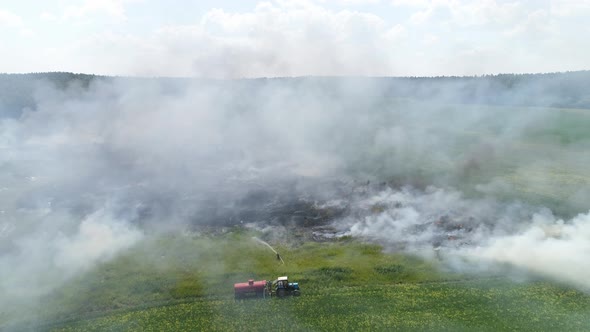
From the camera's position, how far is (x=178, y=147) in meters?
60.5

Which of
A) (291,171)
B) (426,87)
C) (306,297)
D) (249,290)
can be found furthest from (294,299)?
(426,87)

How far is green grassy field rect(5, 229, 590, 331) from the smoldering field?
2502mm

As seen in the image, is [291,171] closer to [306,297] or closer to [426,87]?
[306,297]

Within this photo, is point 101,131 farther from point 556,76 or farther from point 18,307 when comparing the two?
point 556,76

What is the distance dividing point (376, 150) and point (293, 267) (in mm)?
31485

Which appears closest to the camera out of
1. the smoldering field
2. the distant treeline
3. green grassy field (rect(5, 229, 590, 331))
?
green grassy field (rect(5, 229, 590, 331))

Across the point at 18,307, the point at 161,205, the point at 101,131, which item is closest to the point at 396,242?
the point at 161,205

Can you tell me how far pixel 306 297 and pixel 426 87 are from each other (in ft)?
243

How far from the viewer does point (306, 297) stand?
27672 mm

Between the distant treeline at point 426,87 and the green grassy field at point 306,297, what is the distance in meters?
47.1

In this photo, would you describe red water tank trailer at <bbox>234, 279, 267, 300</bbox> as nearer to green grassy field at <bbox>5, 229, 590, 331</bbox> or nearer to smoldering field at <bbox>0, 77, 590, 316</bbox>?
green grassy field at <bbox>5, 229, 590, 331</bbox>

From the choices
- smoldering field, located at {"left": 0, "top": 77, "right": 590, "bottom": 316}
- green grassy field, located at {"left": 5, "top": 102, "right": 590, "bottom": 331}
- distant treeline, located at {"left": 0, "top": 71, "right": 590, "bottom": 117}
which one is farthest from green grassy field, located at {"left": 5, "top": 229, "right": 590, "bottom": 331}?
distant treeline, located at {"left": 0, "top": 71, "right": 590, "bottom": 117}

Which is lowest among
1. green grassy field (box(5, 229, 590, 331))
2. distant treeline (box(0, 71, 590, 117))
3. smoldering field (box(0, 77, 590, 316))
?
green grassy field (box(5, 229, 590, 331))

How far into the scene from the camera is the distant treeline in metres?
72.9
